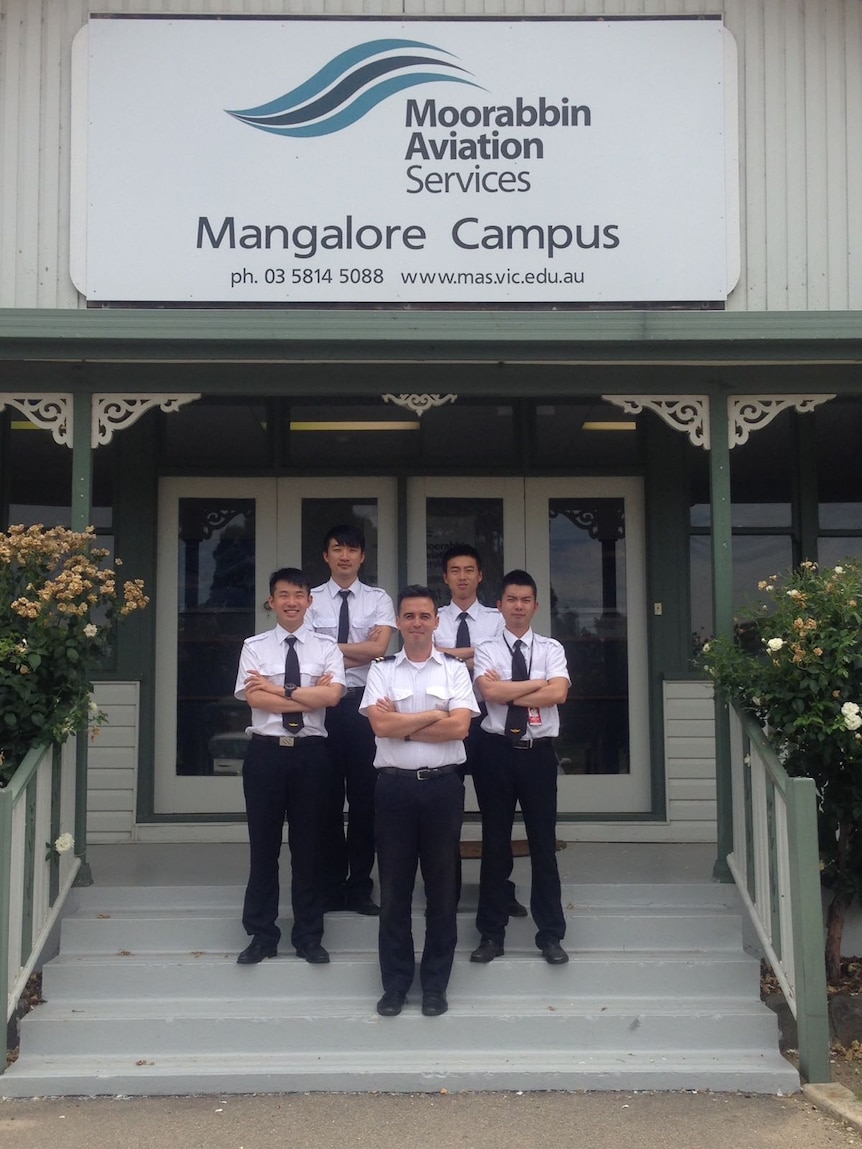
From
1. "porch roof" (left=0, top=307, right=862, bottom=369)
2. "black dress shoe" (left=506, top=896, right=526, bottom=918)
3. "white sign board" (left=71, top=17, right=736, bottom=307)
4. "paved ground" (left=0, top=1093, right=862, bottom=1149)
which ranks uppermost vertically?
"white sign board" (left=71, top=17, right=736, bottom=307)

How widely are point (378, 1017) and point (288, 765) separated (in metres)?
1.13

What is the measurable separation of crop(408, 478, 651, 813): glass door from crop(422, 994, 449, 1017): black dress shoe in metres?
2.55

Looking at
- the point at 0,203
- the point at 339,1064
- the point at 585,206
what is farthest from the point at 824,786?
the point at 0,203

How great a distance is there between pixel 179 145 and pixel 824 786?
15.1 feet

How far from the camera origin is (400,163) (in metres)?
6.13

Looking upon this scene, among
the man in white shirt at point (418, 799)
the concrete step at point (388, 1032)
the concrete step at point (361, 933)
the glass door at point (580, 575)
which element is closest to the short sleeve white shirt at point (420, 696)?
the man in white shirt at point (418, 799)

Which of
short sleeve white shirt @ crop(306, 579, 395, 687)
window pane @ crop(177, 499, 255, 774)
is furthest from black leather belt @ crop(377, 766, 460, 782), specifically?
window pane @ crop(177, 499, 255, 774)

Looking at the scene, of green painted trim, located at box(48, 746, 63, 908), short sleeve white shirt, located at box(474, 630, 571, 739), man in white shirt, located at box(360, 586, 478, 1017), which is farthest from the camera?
green painted trim, located at box(48, 746, 63, 908)

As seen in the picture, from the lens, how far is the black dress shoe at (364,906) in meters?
5.41

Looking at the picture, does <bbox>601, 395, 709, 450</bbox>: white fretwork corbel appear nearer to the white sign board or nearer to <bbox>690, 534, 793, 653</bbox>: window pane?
the white sign board

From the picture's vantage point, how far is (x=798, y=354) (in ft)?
19.4

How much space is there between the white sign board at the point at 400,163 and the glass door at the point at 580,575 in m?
1.73

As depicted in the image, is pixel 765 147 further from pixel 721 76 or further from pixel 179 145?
pixel 179 145

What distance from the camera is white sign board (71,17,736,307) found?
605cm
